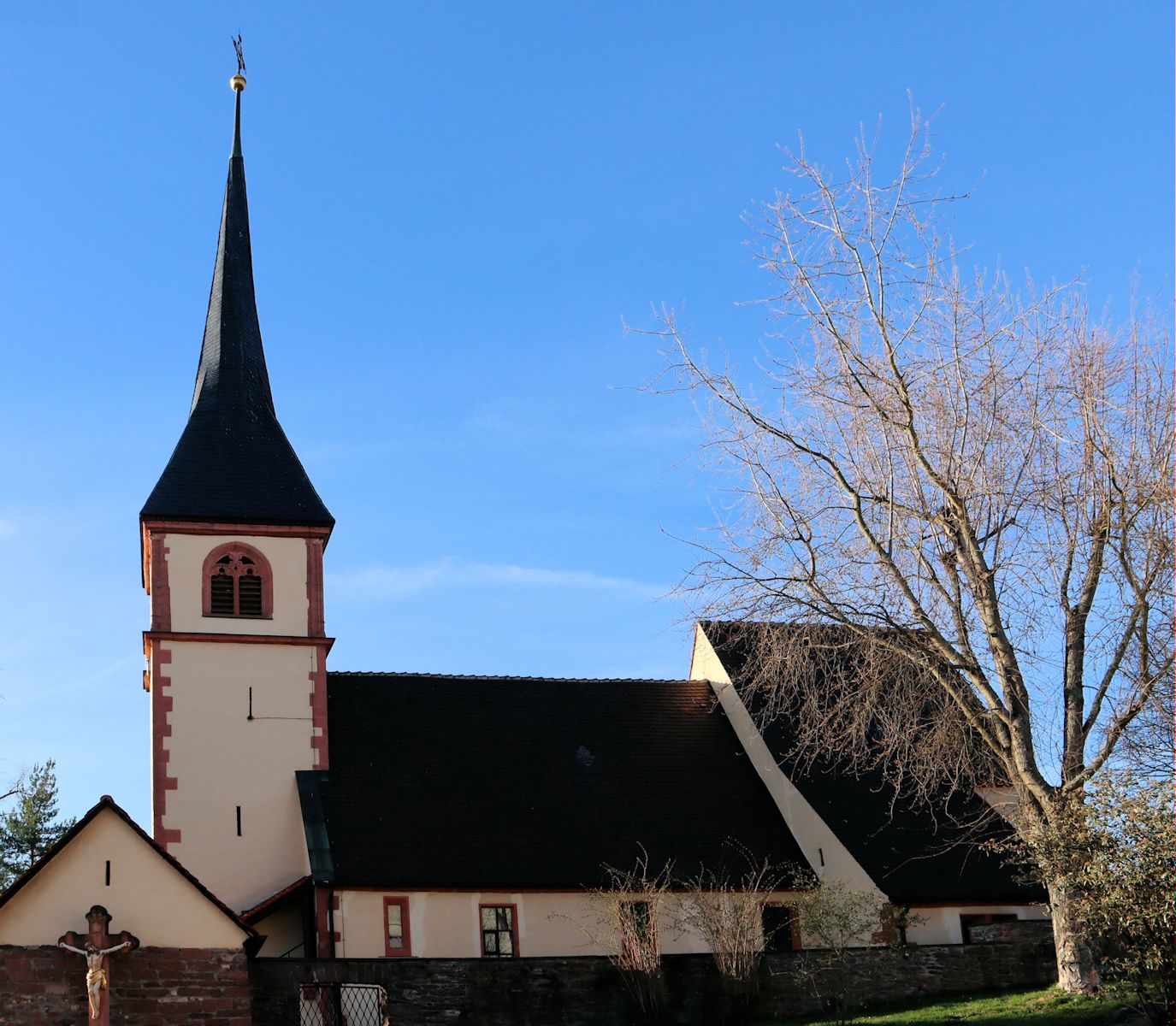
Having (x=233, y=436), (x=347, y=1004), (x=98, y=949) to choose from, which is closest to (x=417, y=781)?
(x=347, y=1004)

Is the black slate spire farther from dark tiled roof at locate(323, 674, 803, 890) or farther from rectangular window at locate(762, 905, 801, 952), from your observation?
rectangular window at locate(762, 905, 801, 952)

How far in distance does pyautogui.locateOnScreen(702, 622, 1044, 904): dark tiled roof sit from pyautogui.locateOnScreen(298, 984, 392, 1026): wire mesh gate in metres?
8.44

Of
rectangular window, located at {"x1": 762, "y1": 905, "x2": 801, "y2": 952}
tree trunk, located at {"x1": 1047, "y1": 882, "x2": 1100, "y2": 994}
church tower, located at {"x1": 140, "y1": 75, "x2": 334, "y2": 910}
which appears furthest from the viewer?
church tower, located at {"x1": 140, "y1": 75, "x2": 334, "y2": 910}

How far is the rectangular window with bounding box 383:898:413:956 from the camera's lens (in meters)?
27.4

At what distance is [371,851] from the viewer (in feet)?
92.4

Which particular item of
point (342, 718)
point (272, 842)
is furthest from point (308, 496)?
point (272, 842)

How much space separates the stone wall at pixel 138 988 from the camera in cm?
2030

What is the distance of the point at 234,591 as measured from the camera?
102ft

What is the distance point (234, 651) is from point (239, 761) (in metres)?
2.10

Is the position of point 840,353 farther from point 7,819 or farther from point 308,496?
point 7,819

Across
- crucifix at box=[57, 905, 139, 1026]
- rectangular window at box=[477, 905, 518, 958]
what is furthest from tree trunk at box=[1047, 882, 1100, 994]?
crucifix at box=[57, 905, 139, 1026]

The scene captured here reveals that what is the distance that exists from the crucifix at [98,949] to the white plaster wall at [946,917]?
544 inches

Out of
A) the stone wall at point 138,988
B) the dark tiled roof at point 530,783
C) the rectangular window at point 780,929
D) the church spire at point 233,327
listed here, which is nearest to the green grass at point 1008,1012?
the rectangular window at point 780,929

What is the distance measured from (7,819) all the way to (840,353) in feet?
111
